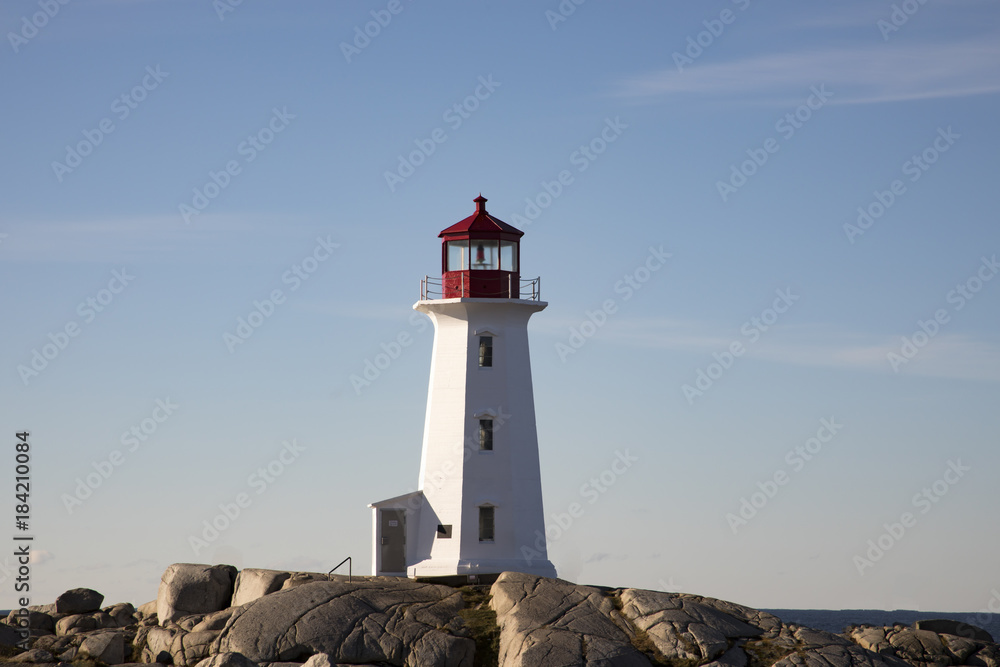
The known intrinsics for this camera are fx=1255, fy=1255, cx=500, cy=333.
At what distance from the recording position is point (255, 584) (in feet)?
114

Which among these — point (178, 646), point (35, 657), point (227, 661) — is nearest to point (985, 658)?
Result: point (227, 661)

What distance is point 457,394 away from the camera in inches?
1511

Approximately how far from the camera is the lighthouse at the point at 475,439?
37.8 metres

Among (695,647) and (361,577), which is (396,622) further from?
(695,647)

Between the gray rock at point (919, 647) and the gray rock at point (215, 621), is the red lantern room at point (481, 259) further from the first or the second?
the gray rock at point (919, 647)

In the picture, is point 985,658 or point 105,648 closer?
point 105,648

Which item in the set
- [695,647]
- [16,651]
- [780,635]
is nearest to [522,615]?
[695,647]

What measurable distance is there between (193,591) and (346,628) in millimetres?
6158

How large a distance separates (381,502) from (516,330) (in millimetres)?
6692

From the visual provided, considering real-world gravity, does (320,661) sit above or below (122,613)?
below

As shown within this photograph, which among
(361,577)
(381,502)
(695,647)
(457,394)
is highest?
(457,394)

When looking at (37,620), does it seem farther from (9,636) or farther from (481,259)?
(481,259)

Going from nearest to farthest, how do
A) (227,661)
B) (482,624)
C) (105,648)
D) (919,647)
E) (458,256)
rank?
(227,661), (482,624), (105,648), (919,647), (458,256)

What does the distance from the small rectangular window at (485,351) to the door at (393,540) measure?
5.24m
